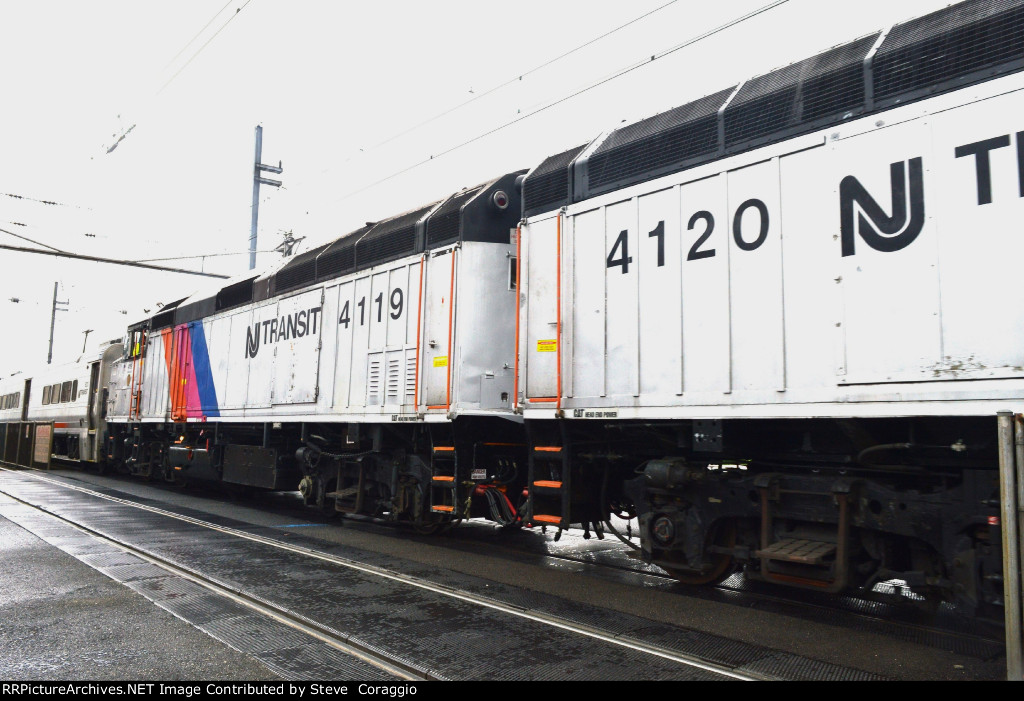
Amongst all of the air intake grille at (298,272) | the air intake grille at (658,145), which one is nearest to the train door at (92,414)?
the air intake grille at (298,272)

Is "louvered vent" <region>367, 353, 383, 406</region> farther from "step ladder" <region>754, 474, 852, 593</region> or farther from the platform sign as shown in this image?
the platform sign

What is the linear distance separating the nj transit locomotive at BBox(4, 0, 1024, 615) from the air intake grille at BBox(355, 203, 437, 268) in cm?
9

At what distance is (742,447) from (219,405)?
1112 centimetres

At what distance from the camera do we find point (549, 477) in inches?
294

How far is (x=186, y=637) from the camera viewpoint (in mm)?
4824

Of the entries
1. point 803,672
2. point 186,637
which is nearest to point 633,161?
point 803,672

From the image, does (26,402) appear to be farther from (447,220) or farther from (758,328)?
(758,328)

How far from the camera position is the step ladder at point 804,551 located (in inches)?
202

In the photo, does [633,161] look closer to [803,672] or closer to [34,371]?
[803,672]

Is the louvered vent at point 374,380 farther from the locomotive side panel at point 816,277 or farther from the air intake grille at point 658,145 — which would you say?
the air intake grille at point 658,145

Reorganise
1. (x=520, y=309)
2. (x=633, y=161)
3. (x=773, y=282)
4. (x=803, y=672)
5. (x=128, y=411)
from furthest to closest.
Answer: (x=128, y=411)
(x=520, y=309)
(x=633, y=161)
(x=773, y=282)
(x=803, y=672)

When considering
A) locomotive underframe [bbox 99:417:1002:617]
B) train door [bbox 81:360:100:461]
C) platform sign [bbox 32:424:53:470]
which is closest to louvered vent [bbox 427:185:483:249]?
locomotive underframe [bbox 99:417:1002:617]

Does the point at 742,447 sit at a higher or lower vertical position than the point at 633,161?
lower

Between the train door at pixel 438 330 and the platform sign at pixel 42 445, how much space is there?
1956 centimetres
